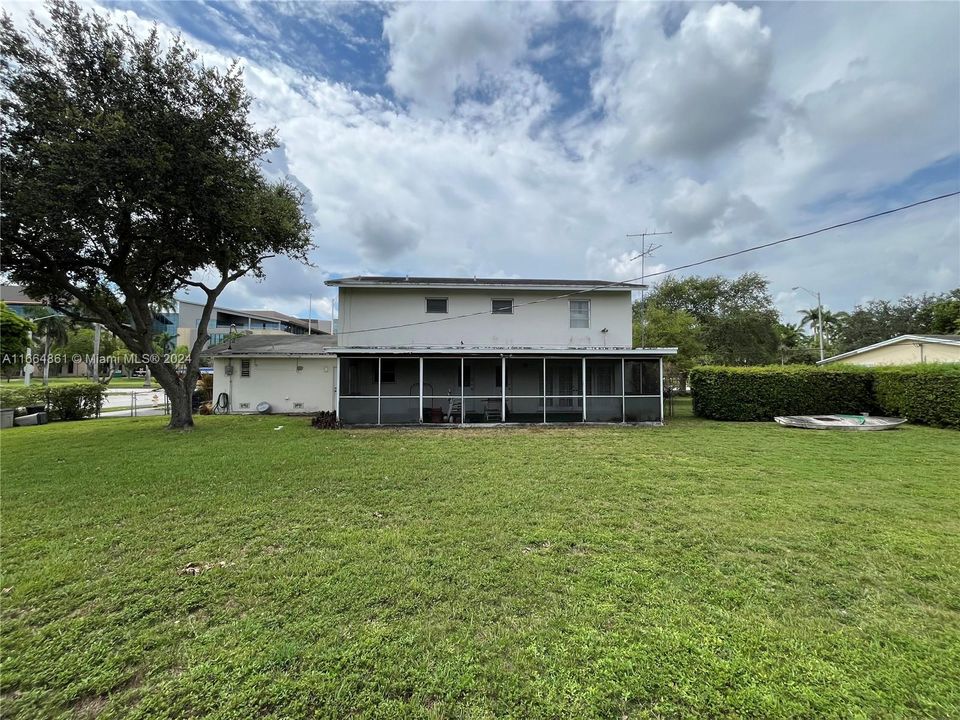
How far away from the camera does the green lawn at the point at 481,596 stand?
7.06 ft

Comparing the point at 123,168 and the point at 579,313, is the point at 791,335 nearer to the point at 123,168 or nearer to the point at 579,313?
the point at 579,313

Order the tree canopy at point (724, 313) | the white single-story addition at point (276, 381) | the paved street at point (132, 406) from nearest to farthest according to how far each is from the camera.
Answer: the white single-story addition at point (276, 381), the paved street at point (132, 406), the tree canopy at point (724, 313)

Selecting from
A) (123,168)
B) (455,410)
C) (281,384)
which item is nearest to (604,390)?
(455,410)

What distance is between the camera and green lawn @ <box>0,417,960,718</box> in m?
2.15

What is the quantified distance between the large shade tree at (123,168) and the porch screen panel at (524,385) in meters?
9.48

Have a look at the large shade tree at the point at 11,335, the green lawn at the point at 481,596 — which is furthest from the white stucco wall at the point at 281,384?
the large shade tree at the point at 11,335

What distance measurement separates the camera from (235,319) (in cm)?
5175

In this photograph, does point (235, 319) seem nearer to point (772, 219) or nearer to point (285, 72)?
point (285, 72)

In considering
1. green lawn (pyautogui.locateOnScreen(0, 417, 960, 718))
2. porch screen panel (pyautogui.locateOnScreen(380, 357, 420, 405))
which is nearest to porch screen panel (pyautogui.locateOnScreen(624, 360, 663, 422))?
green lawn (pyautogui.locateOnScreen(0, 417, 960, 718))

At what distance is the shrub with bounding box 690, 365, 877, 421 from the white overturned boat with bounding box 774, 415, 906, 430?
1.31 meters

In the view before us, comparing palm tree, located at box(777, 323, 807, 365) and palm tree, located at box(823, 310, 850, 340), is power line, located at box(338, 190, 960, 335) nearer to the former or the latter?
palm tree, located at box(777, 323, 807, 365)

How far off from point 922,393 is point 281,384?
23.5m

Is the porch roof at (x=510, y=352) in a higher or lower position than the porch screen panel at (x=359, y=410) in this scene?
higher

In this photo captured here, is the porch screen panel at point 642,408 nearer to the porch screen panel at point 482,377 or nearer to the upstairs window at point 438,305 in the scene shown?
the porch screen panel at point 482,377
